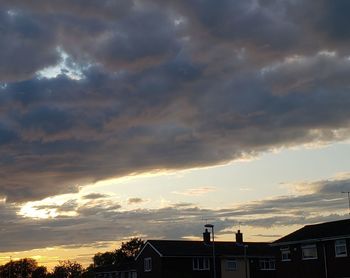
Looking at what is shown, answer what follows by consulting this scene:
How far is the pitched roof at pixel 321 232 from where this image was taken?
162 feet

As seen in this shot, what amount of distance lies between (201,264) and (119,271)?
1856cm

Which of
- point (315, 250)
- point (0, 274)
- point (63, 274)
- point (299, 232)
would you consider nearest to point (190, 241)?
point (299, 232)

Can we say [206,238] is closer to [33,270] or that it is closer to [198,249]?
[198,249]

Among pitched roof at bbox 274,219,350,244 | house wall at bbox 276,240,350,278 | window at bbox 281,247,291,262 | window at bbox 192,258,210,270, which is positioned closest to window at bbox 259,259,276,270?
window at bbox 192,258,210,270

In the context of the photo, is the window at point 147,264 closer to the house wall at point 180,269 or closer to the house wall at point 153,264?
the house wall at point 153,264

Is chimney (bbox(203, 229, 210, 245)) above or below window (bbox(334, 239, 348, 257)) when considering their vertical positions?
above

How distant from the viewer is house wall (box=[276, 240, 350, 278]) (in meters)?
48.8

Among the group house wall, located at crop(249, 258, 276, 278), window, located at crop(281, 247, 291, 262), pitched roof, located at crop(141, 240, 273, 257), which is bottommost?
house wall, located at crop(249, 258, 276, 278)

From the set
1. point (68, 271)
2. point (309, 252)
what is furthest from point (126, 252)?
point (309, 252)

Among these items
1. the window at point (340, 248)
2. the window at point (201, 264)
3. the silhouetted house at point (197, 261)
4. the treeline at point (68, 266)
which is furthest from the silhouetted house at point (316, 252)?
the treeline at point (68, 266)

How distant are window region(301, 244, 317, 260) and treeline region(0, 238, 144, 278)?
92.6 metres

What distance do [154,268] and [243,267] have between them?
1127 centimetres

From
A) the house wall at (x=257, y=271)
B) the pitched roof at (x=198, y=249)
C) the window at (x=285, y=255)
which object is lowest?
Answer: the house wall at (x=257, y=271)

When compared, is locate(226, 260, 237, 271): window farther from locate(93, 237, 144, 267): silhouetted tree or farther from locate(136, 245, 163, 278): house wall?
locate(93, 237, 144, 267): silhouetted tree
